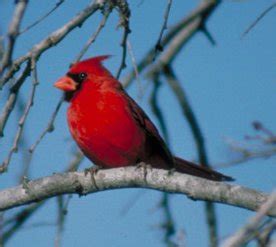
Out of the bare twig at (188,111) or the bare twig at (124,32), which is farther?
the bare twig at (188,111)

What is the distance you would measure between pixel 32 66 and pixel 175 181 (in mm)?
795

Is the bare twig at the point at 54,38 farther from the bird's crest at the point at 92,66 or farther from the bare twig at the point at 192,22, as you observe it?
the bird's crest at the point at 92,66

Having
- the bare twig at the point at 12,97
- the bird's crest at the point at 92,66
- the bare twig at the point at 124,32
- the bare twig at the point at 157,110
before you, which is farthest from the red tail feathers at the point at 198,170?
the bare twig at the point at 12,97

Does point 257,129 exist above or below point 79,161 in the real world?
below

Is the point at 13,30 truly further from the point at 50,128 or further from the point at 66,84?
the point at 66,84

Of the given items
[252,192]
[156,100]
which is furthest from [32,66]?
[156,100]

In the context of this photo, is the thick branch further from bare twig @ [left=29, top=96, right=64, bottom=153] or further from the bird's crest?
the bird's crest

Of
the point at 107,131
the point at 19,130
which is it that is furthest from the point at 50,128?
the point at 107,131

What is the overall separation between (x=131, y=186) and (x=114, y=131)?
97cm

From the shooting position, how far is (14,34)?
7.04ft

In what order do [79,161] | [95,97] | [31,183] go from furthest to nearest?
[95,97] < [79,161] < [31,183]

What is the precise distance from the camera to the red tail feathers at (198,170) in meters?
3.94

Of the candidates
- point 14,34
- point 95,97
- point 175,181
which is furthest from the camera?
point 95,97

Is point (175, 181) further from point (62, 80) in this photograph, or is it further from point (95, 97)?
point (62, 80)
